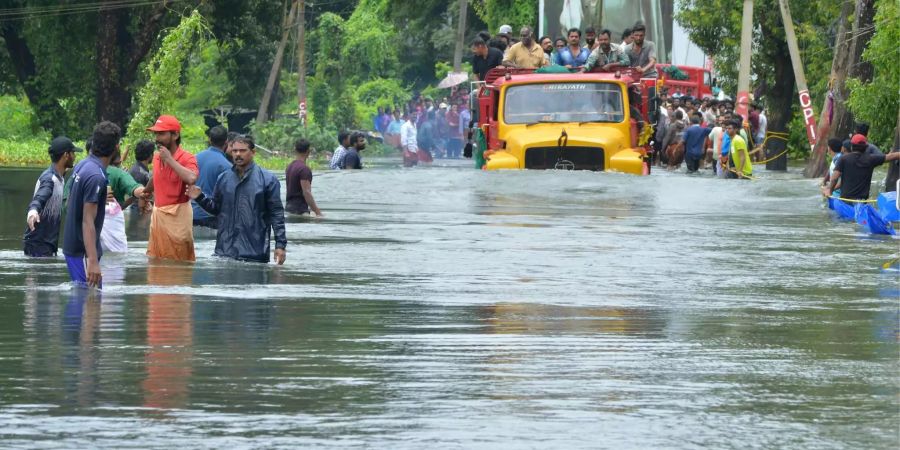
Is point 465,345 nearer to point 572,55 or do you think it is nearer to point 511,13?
point 572,55

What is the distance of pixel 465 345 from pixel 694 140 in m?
27.4

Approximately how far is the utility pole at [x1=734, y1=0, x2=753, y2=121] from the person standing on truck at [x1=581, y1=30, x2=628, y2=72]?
404 inches

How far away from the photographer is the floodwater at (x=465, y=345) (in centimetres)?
791

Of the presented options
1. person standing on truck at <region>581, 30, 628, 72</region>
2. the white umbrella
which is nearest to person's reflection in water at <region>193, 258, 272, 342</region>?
person standing on truck at <region>581, 30, 628, 72</region>

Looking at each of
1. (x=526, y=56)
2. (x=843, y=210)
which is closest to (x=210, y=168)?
(x=843, y=210)

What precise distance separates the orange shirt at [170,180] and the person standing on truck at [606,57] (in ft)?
50.4

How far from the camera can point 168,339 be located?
10.6m

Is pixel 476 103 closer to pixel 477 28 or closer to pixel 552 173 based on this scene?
pixel 552 173

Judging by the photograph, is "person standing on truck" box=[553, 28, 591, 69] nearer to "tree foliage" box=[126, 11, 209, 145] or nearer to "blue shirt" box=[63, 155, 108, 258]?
"tree foliage" box=[126, 11, 209, 145]

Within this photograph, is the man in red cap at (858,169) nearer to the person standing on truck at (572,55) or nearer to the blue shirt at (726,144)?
the person standing on truck at (572,55)

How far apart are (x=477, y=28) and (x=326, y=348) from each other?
6315 centimetres

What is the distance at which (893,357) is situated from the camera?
10.1 meters

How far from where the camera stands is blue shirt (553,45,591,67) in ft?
99.6

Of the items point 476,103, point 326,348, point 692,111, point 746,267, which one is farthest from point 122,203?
point 692,111
